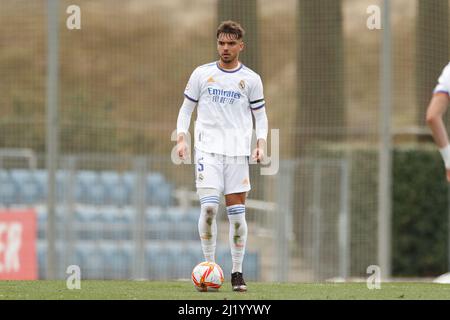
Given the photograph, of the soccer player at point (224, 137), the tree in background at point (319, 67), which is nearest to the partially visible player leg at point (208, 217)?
the soccer player at point (224, 137)

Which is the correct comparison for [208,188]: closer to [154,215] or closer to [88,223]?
[88,223]

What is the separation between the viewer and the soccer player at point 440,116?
809 cm

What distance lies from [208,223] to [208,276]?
50 cm

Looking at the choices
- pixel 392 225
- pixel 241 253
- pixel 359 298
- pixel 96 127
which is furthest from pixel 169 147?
pixel 359 298

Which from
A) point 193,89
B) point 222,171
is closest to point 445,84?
point 222,171

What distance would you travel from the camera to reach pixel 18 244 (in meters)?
18.2

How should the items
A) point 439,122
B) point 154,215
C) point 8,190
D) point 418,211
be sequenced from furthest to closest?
point 418,211, point 154,215, point 8,190, point 439,122

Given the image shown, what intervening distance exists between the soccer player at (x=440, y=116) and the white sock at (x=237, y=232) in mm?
2806

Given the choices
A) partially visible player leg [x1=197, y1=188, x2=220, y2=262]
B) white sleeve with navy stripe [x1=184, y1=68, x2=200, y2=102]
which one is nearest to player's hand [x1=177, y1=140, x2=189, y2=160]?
partially visible player leg [x1=197, y1=188, x2=220, y2=262]

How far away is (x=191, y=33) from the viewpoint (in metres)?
20.0

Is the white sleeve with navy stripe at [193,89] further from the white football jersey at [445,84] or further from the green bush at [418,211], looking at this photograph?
the green bush at [418,211]

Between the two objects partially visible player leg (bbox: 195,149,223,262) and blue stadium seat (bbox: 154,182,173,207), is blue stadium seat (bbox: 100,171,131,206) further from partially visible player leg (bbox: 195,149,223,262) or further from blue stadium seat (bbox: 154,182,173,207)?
partially visible player leg (bbox: 195,149,223,262)

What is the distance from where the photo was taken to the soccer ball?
34.0ft
